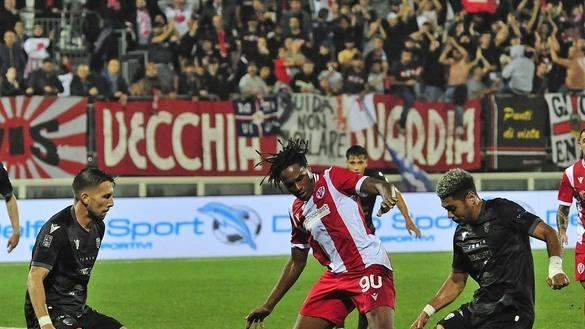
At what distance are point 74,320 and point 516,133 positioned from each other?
1509cm

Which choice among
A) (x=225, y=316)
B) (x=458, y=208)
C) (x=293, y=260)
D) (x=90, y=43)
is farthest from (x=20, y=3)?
(x=458, y=208)

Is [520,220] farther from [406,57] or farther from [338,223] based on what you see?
[406,57]

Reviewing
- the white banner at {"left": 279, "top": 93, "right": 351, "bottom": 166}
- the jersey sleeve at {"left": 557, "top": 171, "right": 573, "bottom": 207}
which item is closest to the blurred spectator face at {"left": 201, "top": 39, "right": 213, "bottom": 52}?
the white banner at {"left": 279, "top": 93, "right": 351, "bottom": 166}

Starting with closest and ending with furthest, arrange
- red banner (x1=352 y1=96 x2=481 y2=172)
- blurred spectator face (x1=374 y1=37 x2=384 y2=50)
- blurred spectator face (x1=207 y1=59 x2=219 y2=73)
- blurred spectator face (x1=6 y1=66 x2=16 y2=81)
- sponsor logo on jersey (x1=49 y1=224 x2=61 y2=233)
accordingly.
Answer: sponsor logo on jersey (x1=49 y1=224 x2=61 y2=233)
blurred spectator face (x1=6 y1=66 x2=16 y2=81)
red banner (x1=352 y1=96 x2=481 y2=172)
blurred spectator face (x1=207 y1=59 x2=219 y2=73)
blurred spectator face (x1=374 y1=37 x2=384 y2=50)

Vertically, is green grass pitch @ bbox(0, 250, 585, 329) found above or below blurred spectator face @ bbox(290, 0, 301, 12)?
below

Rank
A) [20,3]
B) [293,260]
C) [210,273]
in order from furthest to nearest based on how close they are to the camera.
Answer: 1. [20,3]
2. [210,273]
3. [293,260]

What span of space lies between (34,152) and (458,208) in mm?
12683

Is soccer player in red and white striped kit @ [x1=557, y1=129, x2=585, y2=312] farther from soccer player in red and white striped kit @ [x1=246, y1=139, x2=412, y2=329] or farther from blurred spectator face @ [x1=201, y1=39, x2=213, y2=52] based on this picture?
blurred spectator face @ [x1=201, y1=39, x2=213, y2=52]

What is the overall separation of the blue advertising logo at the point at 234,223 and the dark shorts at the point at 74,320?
11.8 meters

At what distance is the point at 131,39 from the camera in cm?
2216

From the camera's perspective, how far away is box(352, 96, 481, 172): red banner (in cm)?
2083

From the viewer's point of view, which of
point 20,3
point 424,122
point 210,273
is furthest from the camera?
point 20,3

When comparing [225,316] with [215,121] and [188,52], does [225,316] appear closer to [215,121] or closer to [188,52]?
[215,121]

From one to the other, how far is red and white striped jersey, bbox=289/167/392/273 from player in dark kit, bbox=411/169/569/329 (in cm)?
76
